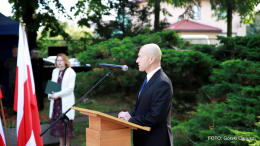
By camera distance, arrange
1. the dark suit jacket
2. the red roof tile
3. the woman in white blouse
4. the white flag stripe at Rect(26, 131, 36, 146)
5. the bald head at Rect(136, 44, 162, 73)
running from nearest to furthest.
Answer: the dark suit jacket < the bald head at Rect(136, 44, 162, 73) < the white flag stripe at Rect(26, 131, 36, 146) < the woman in white blouse < the red roof tile

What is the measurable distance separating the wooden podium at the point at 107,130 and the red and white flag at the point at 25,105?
8.96 ft

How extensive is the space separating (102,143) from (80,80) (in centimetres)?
494

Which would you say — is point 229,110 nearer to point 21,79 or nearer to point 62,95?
point 62,95

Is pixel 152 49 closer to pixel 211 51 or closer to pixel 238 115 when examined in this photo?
pixel 238 115

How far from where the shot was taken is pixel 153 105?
292 cm

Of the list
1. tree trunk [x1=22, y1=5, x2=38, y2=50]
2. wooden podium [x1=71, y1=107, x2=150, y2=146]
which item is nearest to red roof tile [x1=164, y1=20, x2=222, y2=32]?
tree trunk [x1=22, y1=5, x2=38, y2=50]

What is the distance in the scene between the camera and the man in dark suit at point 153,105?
289 cm

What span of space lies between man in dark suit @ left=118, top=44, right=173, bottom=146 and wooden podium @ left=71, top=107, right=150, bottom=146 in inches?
5.2

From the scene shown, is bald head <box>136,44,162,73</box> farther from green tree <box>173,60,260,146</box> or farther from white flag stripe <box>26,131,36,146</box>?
white flag stripe <box>26,131,36,146</box>

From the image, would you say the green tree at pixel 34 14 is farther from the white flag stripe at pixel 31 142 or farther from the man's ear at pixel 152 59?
the man's ear at pixel 152 59

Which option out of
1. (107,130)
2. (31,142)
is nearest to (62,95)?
(31,142)

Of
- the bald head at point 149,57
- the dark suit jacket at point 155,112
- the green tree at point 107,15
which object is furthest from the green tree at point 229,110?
the green tree at point 107,15

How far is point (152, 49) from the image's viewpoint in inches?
119

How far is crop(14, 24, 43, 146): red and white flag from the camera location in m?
5.34
